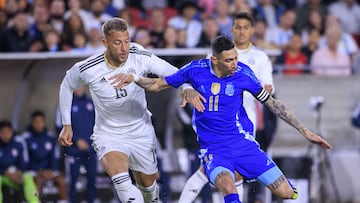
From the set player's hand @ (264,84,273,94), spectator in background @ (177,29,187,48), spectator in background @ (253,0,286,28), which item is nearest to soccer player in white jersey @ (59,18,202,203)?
player's hand @ (264,84,273,94)

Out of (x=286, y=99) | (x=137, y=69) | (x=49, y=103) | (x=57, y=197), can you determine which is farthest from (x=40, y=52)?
(x=137, y=69)

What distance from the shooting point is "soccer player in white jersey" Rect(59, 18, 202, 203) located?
13570 mm

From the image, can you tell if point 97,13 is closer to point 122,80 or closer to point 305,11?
point 305,11

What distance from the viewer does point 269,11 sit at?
20.9 metres

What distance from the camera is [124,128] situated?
14023 mm

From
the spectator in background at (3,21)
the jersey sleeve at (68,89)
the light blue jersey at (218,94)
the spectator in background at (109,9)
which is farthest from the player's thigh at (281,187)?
the spectator in background at (109,9)

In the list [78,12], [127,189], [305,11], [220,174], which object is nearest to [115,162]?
[127,189]

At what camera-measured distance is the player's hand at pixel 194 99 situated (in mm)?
13391

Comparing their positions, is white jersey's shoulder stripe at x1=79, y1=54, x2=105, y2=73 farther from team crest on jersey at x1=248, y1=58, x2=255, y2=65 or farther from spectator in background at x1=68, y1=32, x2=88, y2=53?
spectator in background at x1=68, y1=32, x2=88, y2=53

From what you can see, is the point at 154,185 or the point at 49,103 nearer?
the point at 154,185

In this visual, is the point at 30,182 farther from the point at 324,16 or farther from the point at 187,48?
the point at 324,16

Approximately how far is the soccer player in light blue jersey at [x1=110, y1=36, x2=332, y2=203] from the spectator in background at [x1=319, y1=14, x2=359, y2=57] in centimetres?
699

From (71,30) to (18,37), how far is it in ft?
2.66

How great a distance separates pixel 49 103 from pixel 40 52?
82 centimetres
